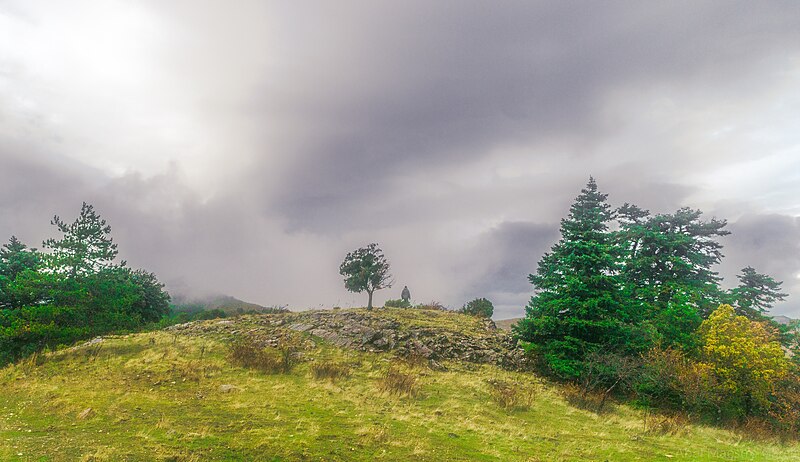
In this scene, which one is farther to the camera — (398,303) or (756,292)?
(398,303)

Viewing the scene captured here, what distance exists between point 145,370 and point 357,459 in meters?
14.4

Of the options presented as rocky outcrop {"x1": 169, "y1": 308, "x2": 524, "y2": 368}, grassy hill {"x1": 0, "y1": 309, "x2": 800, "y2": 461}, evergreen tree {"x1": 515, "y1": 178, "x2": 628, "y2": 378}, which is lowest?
grassy hill {"x1": 0, "y1": 309, "x2": 800, "y2": 461}

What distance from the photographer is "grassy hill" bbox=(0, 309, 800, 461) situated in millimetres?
10094

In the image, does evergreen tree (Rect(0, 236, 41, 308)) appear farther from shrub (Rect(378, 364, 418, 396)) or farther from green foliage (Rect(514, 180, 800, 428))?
green foliage (Rect(514, 180, 800, 428))

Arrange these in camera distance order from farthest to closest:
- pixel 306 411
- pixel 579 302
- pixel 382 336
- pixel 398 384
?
pixel 382 336, pixel 579 302, pixel 398 384, pixel 306 411

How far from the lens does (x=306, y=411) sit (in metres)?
13.6

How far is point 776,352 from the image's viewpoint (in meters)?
21.2

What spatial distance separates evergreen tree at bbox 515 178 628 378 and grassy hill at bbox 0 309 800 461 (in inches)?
125

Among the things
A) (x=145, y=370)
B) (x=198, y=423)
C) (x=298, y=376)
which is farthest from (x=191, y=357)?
(x=198, y=423)

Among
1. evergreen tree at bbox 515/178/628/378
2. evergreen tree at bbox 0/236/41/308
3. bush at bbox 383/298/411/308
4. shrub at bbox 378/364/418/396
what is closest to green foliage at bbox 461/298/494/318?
bush at bbox 383/298/411/308

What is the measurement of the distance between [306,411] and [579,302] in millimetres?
19705

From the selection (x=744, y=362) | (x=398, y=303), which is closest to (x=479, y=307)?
(x=398, y=303)

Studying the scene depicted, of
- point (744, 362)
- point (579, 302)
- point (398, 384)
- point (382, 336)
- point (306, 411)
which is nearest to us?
point (306, 411)

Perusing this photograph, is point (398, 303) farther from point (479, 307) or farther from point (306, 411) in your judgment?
point (306, 411)
